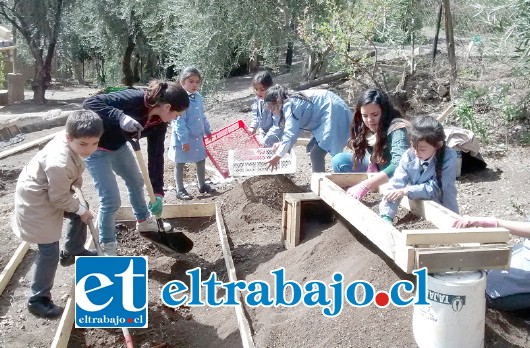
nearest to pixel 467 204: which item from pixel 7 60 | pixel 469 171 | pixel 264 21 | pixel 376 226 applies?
pixel 469 171

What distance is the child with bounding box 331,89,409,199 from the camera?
421 cm

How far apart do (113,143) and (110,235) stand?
685 mm

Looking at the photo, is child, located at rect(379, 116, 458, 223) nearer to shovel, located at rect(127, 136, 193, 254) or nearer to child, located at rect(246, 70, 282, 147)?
shovel, located at rect(127, 136, 193, 254)

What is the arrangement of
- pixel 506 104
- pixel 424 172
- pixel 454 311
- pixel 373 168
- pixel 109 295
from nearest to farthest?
pixel 454 311 → pixel 109 295 → pixel 424 172 → pixel 373 168 → pixel 506 104

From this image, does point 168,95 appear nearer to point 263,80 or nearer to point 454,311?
point 263,80

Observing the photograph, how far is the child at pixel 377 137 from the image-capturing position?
4.21 metres

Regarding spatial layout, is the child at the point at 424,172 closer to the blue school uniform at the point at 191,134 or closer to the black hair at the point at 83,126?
the black hair at the point at 83,126

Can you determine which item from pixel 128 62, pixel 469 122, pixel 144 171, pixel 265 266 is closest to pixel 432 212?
pixel 265 266

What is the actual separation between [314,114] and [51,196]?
261cm

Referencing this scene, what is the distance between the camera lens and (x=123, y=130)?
4270 mm

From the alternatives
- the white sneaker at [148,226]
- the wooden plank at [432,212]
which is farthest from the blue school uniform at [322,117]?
the wooden plank at [432,212]

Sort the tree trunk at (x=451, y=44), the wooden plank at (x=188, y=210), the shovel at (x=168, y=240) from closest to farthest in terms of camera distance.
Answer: the shovel at (x=168, y=240)
the wooden plank at (x=188, y=210)
the tree trunk at (x=451, y=44)

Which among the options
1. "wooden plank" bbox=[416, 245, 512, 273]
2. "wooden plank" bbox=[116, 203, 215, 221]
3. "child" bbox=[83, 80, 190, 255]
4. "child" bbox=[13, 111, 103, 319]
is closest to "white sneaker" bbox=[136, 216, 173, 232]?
"child" bbox=[83, 80, 190, 255]

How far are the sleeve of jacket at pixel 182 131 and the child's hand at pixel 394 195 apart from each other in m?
3.13
